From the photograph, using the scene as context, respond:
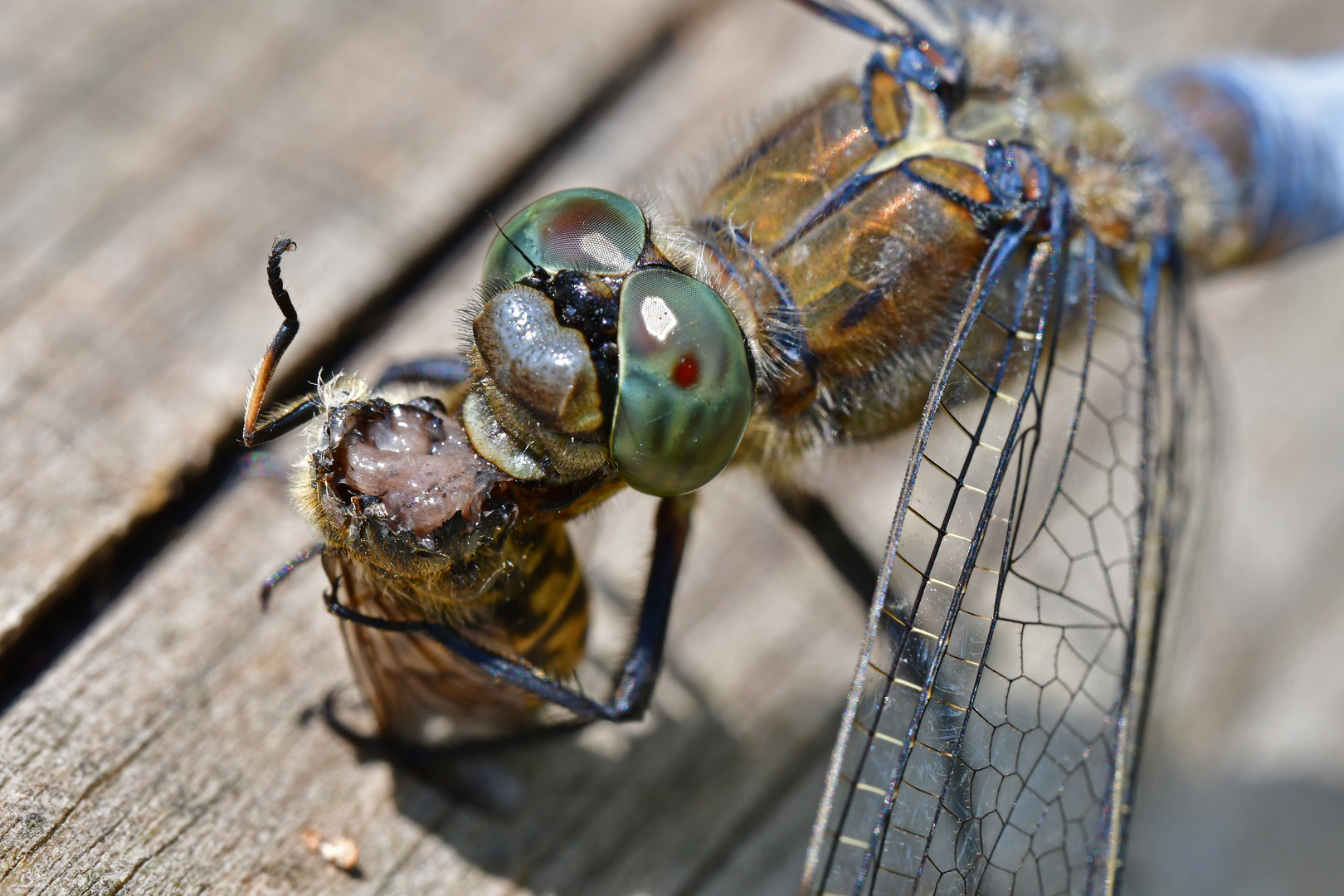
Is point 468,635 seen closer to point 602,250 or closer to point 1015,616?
point 602,250

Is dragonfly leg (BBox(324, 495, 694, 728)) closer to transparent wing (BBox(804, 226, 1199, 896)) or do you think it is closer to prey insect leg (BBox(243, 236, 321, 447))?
prey insect leg (BBox(243, 236, 321, 447))

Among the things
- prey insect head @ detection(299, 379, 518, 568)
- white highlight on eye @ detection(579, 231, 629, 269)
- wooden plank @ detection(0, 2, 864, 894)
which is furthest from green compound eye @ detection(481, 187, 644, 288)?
wooden plank @ detection(0, 2, 864, 894)

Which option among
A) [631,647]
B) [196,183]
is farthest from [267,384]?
[196,183]

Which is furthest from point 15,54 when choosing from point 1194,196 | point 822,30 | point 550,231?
point 1194,196

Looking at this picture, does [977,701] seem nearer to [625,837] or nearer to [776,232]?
[625,837]

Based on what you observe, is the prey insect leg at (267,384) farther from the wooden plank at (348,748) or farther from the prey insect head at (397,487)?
the wooden plank at (348,748)
